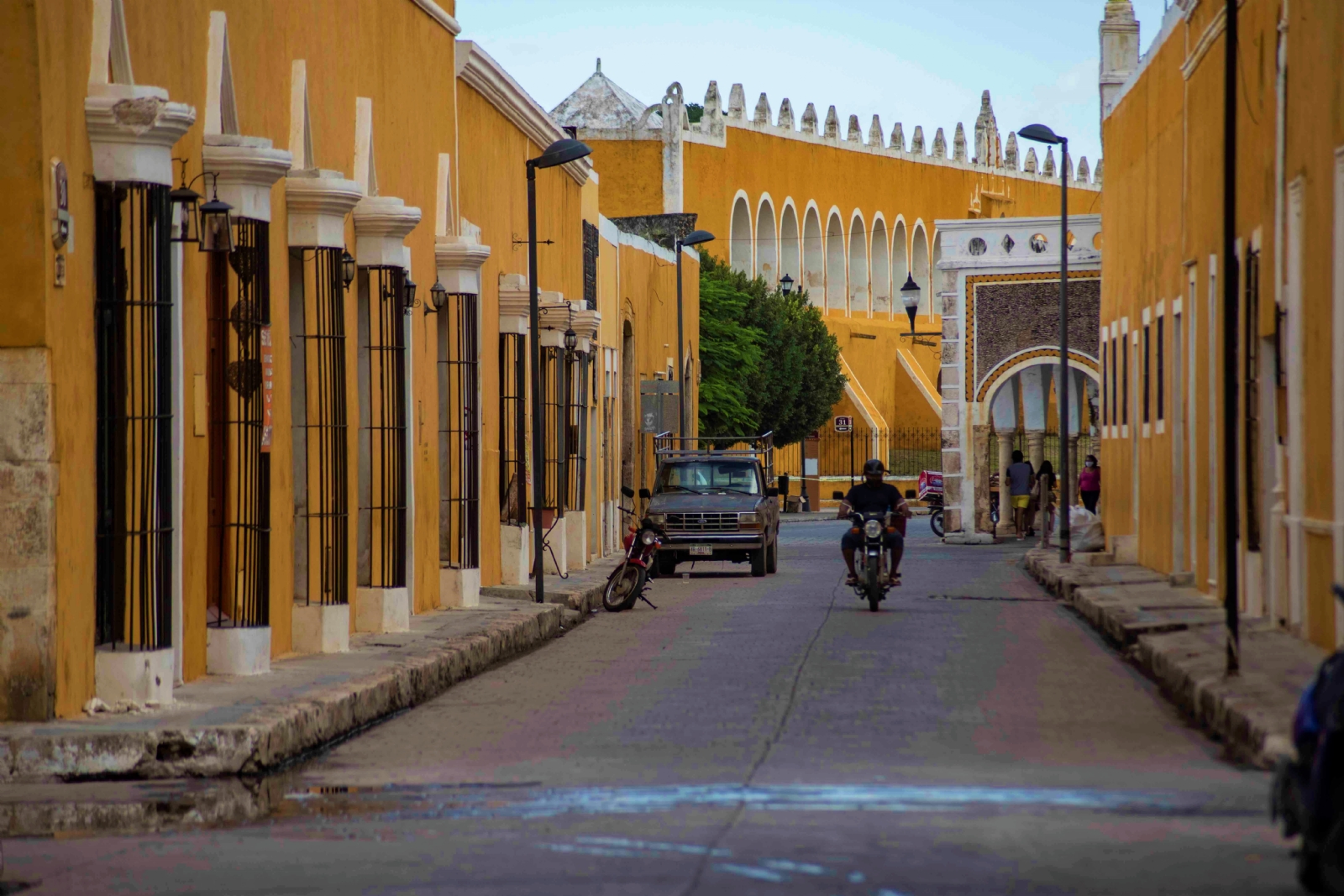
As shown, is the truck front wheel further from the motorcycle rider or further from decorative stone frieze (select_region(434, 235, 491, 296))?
decorative stone frieze (select_region(434, 235, 491, 296))

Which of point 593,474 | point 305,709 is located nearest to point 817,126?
point 593,474

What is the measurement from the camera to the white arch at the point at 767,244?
74938 millimetres

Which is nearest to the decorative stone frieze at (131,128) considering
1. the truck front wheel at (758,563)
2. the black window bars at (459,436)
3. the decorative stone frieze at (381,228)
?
the decorative stone frieze at (381,228)

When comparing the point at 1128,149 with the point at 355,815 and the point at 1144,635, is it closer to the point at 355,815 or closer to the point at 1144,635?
the point at 1144,635

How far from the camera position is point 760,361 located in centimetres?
6084

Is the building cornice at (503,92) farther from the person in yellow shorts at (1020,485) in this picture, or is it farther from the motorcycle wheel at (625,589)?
the person in yellow shorts at (1020,485)

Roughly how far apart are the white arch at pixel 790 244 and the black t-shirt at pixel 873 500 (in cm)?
5288

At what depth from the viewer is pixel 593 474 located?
34812 millimetres

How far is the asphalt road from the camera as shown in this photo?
729cm

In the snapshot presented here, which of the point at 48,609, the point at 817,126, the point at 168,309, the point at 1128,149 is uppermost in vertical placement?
the point at 817,126

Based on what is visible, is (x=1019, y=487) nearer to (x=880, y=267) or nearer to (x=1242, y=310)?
(x=1242, y=310)

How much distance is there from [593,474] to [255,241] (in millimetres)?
20716

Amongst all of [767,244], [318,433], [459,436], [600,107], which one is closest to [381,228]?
[318,433]

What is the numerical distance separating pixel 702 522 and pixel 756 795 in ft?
68.1
